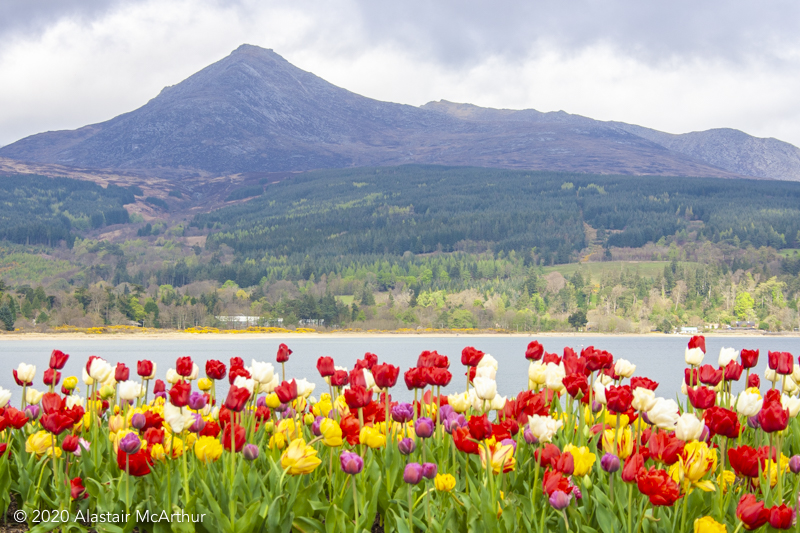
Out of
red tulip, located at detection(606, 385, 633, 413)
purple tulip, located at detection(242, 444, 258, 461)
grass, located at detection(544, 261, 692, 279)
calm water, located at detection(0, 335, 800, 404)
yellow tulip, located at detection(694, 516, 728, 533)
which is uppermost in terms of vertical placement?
red tulip, located at detection(606, 385, 633, 413)

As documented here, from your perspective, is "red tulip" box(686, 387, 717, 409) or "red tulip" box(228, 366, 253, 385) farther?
"red tulip" box(228, 366, 253, 385)

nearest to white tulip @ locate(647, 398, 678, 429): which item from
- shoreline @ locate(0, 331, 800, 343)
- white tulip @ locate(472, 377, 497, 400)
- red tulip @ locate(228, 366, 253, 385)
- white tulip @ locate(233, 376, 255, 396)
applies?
white tulip @ locate(472, 377, 497, 400)

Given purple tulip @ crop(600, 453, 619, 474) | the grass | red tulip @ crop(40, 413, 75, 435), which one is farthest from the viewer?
the grass

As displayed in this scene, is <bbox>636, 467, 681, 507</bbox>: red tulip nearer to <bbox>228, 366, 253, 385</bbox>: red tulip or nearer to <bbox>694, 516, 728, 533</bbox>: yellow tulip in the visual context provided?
<bbox>694, 516, 728, 533</bbox>: yellow tulip

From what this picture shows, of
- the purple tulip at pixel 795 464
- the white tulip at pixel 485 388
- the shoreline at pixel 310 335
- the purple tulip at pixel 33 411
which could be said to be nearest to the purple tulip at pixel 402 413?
the white tulip at pixel 485 388

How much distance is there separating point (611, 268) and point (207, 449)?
18294 cm

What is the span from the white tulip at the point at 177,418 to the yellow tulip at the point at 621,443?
2.77 m

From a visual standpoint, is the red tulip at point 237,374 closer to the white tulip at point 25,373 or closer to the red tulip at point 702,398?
the white tulip at point 25,373

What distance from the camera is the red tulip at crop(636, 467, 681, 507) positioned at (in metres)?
3.97

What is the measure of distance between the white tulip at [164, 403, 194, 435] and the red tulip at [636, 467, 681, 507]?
115 inches

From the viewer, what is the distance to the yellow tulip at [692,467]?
4254mm

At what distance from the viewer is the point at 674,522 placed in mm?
4566

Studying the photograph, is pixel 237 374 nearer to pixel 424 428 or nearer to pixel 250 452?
pixel 250 452

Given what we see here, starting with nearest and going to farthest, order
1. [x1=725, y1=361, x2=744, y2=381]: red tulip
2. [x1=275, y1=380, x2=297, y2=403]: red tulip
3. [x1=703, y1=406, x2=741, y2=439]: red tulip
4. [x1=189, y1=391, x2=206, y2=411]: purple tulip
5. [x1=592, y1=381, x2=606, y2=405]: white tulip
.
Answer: [x1=703, y1=406, x2=741, y2=439]: red tulip → [x1=189, y1=391, x2=206, y2=411]: purple tulip → [x1=275, y1=380, x2=297, y2=403]: red tulip → [x1=592, y1=381, x2=606, y2=405]: white tulip → [x1=725, y1=361, x2=744, y2=381]: red tulip
